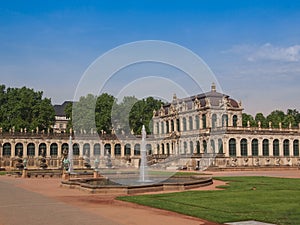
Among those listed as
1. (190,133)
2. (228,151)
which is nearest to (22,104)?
(190,133)

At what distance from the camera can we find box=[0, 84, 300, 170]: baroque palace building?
70.6 meters

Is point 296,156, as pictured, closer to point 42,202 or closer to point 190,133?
point 190,133

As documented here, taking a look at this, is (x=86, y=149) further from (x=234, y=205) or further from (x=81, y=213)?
(x=81, y=213)

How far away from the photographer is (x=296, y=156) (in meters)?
75.3

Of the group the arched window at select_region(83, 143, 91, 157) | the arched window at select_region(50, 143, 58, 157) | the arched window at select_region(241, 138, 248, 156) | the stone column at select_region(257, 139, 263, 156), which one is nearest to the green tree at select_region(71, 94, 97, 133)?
the arched window at select_region(83, 143, 91, 157)

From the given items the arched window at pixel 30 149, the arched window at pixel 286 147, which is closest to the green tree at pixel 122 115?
the arched window at pixel 30 149

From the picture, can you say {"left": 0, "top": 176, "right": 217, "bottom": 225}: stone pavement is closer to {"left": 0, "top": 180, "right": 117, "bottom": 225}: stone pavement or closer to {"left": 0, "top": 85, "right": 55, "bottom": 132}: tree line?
{"left": 0, "top": 180, "right": 117, "bottom": 225}: stone pavement

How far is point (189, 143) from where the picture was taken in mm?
82688

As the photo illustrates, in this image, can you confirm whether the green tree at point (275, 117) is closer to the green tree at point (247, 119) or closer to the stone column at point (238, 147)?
the green tree at point (247, 119)

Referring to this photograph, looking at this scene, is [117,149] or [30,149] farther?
[117,149]

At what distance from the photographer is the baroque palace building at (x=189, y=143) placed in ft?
232

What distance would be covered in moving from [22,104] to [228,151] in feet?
157

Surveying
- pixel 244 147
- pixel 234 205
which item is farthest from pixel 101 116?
pixel 234 205

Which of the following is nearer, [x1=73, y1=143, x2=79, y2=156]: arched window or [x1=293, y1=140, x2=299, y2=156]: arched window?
[x1=293, y1=140, x2=299, y2=156]: arched window
